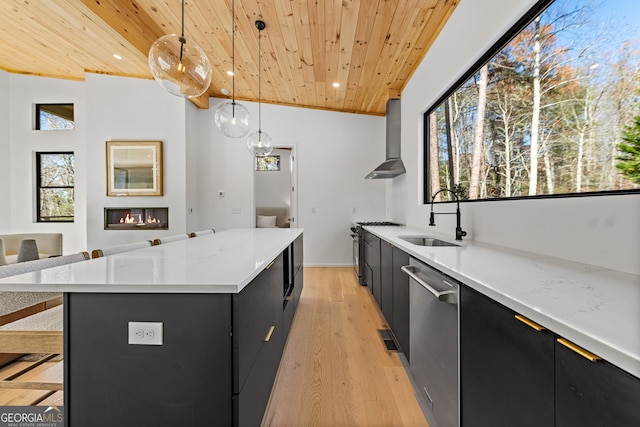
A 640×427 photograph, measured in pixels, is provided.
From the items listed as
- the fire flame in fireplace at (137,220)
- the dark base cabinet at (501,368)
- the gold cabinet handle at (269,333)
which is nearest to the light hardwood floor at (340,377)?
the gold cabinet handle at (269,333)

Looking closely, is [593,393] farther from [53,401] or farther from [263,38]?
[263,38]

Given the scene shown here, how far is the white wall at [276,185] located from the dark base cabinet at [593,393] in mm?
7041

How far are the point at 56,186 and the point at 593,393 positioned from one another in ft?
23.7

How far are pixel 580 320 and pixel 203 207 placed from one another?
5347 millimetres

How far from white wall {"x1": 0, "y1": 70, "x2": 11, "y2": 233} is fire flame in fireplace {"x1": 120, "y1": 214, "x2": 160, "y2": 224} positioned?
2341mm

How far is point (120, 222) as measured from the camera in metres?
4.60

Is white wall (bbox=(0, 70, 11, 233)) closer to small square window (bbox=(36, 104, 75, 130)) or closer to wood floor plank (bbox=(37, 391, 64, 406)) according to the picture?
small square window (bbox=(36, 104, 75, 130))

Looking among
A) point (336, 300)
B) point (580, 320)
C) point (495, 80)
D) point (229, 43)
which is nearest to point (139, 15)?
point (229, 43)

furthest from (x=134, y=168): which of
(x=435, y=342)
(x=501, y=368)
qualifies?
(x=501, y=368)

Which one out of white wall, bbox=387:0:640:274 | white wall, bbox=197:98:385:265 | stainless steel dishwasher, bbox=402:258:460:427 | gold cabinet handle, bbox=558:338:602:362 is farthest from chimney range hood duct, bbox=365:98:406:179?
gold cabinet handle, bbox=558:338:602:362

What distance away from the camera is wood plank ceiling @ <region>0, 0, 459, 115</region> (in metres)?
2.59

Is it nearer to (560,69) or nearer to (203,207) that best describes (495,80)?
(560,69)

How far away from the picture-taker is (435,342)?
1309 millimetres

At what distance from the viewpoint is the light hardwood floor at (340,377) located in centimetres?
148
